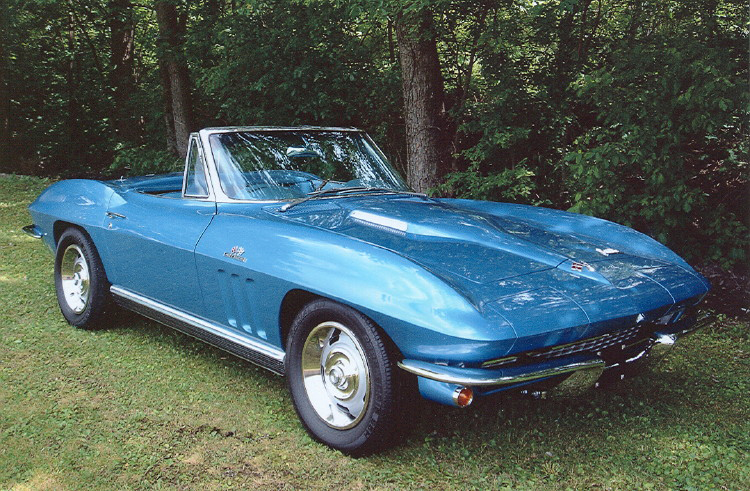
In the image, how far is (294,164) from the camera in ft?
13.5

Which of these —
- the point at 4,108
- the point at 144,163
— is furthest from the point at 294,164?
the point at 4,108

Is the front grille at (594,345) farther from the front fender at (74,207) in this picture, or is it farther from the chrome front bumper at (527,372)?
the front fender at (74,207)

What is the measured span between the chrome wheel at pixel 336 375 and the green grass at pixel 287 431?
187 millimetres

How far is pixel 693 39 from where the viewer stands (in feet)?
18.2

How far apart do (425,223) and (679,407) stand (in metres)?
1.67

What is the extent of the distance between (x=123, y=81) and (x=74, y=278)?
12032mm

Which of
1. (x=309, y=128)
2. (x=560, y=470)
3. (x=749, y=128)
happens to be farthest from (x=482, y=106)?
(x=560, y=470)

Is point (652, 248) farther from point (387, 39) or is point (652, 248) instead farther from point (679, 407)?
point (387, 39)

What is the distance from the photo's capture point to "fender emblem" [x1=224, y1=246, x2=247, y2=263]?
3.38m

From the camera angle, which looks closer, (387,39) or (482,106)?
(482,106)

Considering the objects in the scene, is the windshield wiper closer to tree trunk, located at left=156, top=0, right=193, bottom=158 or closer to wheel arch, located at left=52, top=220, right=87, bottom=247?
wheel arch, located at left=52, top=220, right=87, bottom=247

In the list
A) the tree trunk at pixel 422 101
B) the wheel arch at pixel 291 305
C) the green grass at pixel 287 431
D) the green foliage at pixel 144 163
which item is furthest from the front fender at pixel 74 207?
the green foliage at pixel 144 163

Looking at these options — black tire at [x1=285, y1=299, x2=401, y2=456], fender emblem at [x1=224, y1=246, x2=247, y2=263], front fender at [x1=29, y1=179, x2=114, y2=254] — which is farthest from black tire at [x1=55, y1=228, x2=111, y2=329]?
black tire at [x1=285, y1=299, x2=401, y2=456]

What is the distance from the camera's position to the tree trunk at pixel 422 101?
7.36m
